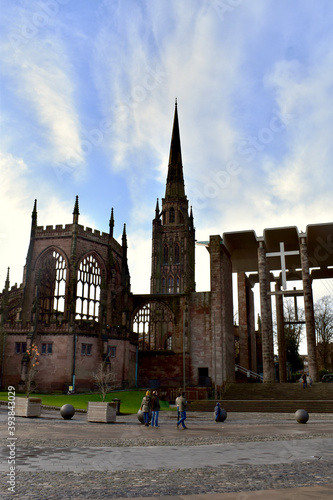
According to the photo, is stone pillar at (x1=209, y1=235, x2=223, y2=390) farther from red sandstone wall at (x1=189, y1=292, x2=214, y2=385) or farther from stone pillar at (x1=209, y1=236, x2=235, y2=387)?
red sandstone wall at (x1=189, y1=292, x2=214, y2=385)

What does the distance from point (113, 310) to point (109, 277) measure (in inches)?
161

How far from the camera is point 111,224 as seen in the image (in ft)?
166

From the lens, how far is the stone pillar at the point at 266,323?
139 feet

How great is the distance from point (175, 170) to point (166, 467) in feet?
295

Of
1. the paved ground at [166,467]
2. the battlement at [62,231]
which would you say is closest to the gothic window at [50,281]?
the battlement at [62,231]

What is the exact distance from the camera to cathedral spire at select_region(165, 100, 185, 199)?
310 feet

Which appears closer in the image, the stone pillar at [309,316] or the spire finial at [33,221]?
the stone pillar at [309,316]

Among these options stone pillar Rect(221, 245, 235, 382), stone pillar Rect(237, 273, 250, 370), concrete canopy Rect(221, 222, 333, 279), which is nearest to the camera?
concrete canopy Rect(221, 222, 333, 279)

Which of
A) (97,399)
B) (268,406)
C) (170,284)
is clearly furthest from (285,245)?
(170,284)

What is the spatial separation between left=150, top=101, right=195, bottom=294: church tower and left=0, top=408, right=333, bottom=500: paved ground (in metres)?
70.0

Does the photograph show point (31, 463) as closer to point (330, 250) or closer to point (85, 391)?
point (85, 391)

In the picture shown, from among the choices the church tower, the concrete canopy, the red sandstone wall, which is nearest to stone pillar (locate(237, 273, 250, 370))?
the concrete canopy

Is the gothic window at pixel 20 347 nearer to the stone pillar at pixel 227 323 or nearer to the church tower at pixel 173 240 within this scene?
the stone pillar at pixel 227 323

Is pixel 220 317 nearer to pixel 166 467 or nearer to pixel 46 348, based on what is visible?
pixel 46 348
